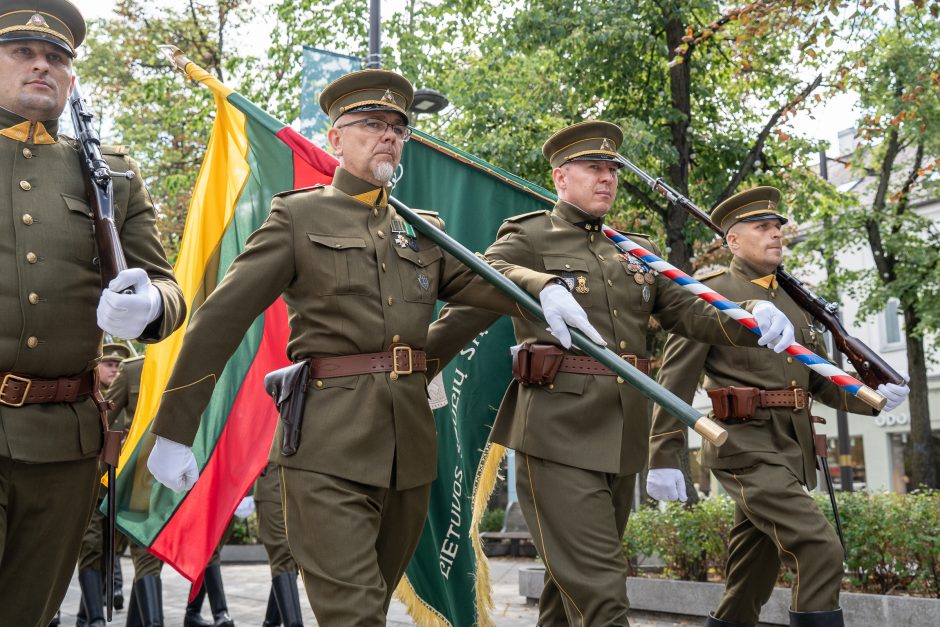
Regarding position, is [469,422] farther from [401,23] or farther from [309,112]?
[401,23]

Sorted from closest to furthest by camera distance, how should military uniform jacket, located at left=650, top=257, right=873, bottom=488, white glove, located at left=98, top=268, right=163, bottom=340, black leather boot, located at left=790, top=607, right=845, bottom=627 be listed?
white glove, located at left=98, top=268, right=163, bottom=340 → black leather boot, located at left=790, top=607, right=845, bottom=627 → military uniform jacket, located at left=650, top=257, right=873, bottom=488

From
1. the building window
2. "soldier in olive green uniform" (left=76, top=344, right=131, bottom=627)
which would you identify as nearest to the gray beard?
"soldier in olive green uniform" (left=76, top=344, right=131, bottom=627)

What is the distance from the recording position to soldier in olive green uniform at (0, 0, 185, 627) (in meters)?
3.36

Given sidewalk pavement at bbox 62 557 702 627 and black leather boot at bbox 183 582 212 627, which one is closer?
black leather boot at bbox 183 582 212 627

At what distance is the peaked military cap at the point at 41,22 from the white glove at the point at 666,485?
11.1 feet

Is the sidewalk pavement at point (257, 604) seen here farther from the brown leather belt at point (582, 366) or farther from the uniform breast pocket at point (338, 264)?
the uniform breast pocket at point (338, 264)

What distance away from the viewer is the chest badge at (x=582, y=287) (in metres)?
4.87

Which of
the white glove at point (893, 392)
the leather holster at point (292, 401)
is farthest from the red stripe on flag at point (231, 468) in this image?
the white glove at point (893, 392)

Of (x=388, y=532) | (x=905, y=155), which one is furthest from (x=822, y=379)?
(x=905, y=155)

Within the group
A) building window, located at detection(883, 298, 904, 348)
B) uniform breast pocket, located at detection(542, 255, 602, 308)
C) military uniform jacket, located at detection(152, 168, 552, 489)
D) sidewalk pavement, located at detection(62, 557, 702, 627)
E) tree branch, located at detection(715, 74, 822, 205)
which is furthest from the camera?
building window, located at detection(883, 298, 904, 348)

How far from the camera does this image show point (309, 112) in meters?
8.23

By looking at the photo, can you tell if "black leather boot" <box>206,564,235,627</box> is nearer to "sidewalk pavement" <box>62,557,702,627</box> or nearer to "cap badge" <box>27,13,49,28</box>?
"sidewalk pavement" <box>62,557,702,627</box>

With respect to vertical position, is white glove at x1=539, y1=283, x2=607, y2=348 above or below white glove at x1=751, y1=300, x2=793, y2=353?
below

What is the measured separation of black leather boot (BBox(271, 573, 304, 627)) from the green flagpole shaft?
12.4ft
